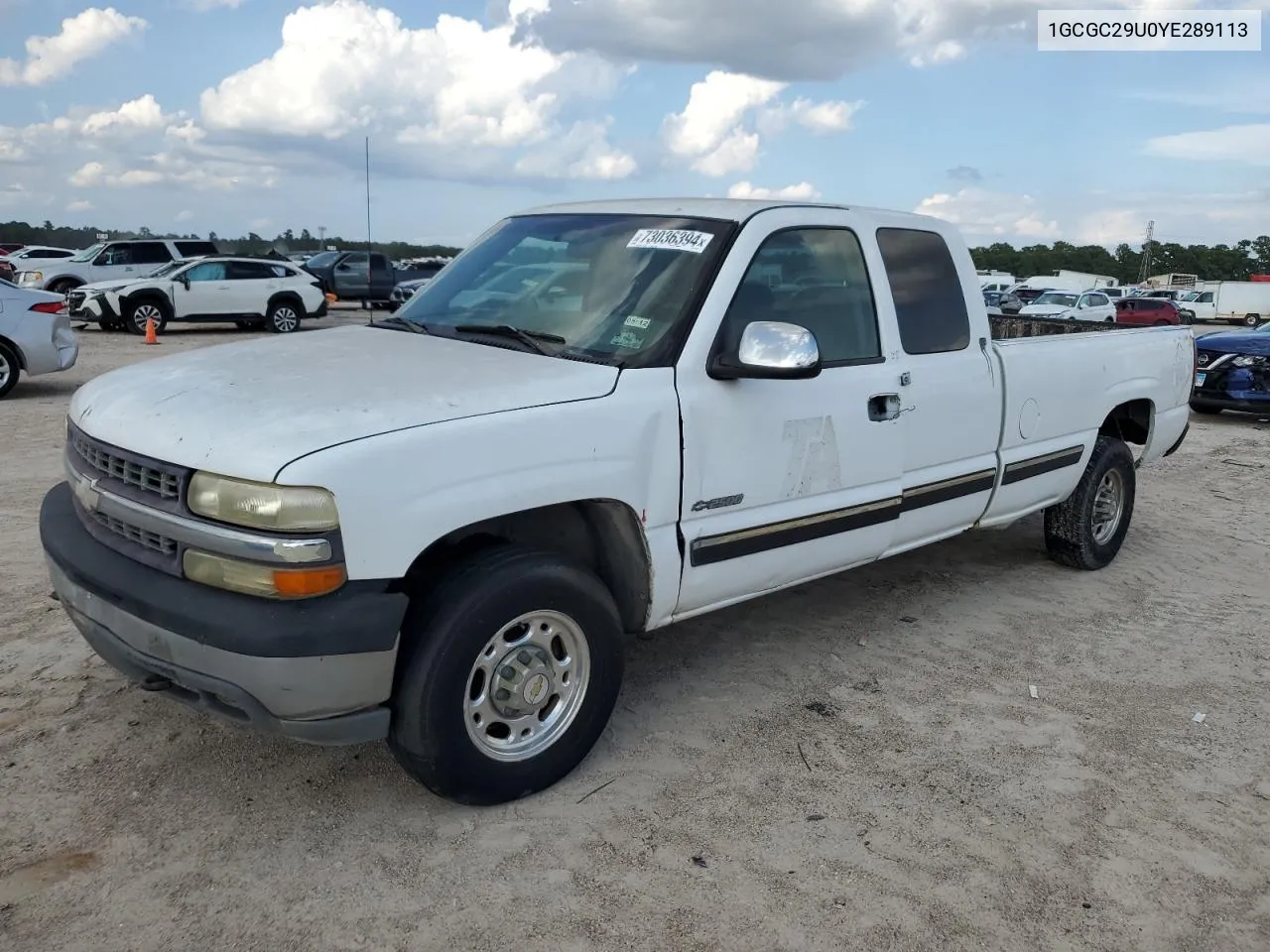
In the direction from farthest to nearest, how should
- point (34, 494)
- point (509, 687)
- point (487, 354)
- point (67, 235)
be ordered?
point (67, 235) < point (34, 494) < point (487, 354) < point (509, 687)

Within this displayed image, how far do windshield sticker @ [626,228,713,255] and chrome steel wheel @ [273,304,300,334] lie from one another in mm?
18011

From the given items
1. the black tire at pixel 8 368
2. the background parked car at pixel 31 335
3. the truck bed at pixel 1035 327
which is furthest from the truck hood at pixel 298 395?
the black tire at pixel 8 368

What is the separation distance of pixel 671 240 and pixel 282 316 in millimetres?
18383

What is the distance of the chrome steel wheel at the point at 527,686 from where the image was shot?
10.4ft

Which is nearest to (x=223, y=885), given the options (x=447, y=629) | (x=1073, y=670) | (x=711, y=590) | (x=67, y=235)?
(x=447, y=629)

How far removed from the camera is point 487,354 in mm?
3596

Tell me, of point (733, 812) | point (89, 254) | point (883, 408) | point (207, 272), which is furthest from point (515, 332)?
point (89, 254)

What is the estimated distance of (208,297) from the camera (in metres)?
19.8

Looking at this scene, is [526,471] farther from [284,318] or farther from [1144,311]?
[1144,311]

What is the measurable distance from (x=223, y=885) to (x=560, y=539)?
4.74 ft

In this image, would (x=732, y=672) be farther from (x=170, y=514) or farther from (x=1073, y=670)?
(x=170, y=514)

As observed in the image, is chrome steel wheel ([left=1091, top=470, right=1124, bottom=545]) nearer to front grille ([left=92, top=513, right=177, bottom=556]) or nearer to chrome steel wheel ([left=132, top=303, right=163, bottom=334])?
front grille ([left=92, top=513, right=177, bottom=556])

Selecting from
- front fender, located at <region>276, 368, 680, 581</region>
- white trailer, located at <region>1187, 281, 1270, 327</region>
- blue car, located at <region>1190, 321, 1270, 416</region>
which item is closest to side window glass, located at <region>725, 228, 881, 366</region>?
front fender, located at <region>276, 368, 680, 581</region>

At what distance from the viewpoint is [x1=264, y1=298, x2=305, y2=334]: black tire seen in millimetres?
20547
